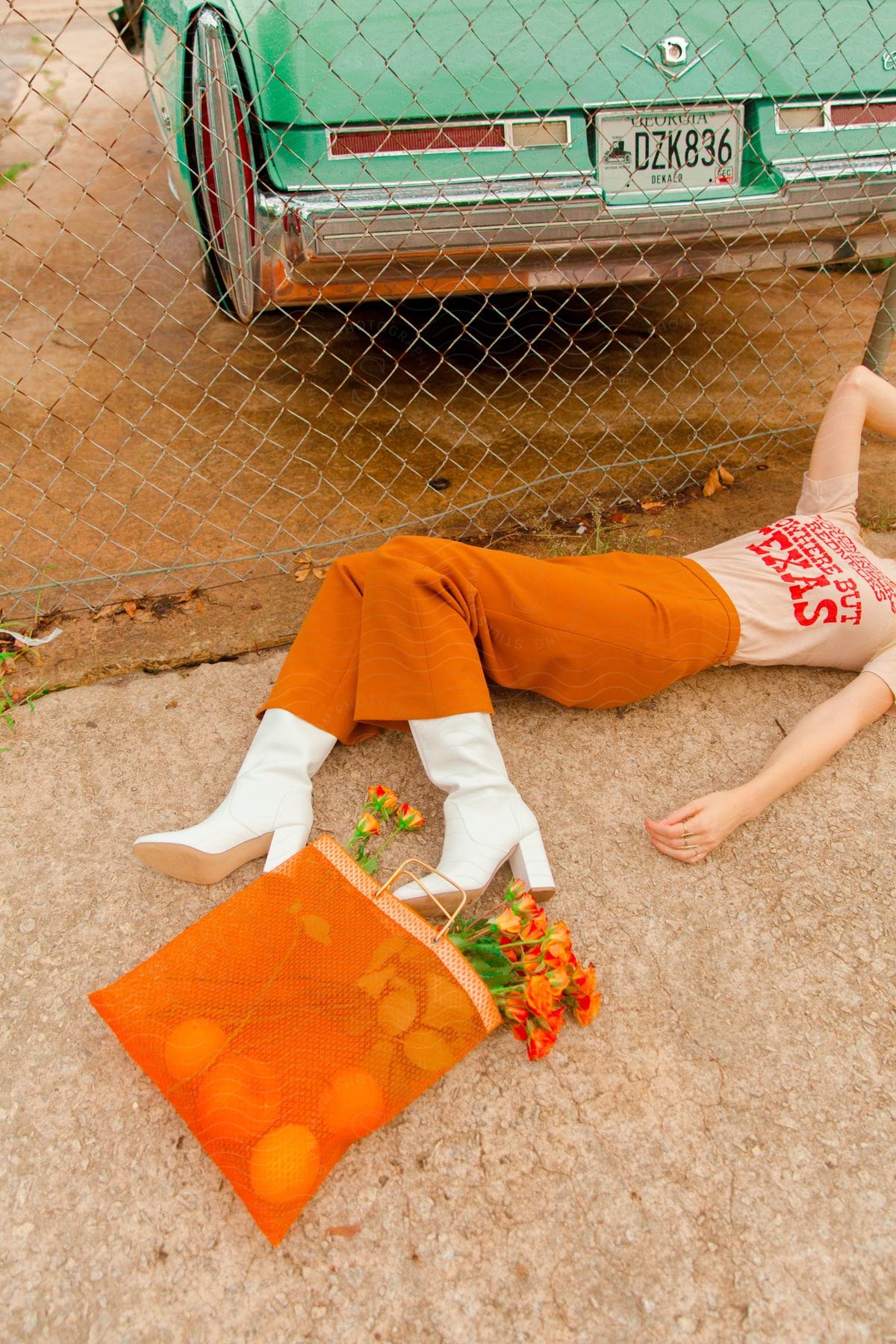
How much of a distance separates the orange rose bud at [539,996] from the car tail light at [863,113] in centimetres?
235

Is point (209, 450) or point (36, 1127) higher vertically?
point (209, 450)

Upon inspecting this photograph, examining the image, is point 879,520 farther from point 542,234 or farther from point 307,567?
point 307,567

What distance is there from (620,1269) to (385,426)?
256 centimetres

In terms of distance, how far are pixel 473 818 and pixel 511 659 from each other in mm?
364

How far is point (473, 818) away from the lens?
182 cm

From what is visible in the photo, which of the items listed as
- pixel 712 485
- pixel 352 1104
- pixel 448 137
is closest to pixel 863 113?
pixel 712 485

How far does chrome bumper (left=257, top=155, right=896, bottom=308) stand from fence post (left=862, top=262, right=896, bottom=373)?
0.20 metres

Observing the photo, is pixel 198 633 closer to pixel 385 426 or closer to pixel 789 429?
pixel 385 426

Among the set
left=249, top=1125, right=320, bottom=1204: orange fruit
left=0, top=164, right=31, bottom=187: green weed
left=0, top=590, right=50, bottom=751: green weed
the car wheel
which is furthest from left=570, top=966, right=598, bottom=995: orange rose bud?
left=0, top=164, right=31, bottom=187: green weed

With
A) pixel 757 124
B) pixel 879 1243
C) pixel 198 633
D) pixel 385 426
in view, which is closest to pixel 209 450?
pixel 385 426

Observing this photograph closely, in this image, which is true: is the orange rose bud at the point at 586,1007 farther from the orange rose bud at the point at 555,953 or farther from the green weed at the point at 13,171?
the green weed at the point at 13,171

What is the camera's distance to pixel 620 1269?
1.34 metres

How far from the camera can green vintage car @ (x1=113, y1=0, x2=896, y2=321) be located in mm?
2279

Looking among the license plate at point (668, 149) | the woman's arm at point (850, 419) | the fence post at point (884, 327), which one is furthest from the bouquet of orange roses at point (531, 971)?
the fence post at point (884, 327)
